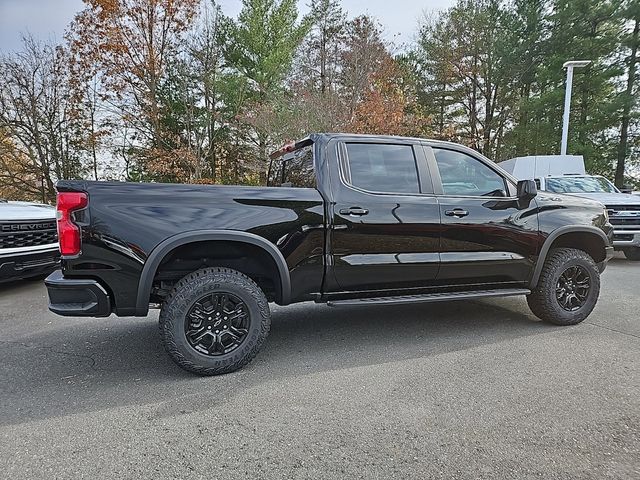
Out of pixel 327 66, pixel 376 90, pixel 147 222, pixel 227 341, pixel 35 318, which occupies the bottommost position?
pixel 35 318

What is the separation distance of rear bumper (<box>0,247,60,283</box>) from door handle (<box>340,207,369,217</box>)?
4421 millimetres

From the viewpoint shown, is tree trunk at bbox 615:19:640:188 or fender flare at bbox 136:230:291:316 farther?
tree trunk at bbox 615:19:640:188

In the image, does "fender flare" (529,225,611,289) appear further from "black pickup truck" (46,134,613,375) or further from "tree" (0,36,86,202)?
"tree" (0,36,86,202)

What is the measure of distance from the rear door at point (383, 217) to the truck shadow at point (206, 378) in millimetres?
568

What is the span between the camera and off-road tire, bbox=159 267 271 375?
273 centimetres

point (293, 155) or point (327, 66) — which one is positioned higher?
point (327, 66)

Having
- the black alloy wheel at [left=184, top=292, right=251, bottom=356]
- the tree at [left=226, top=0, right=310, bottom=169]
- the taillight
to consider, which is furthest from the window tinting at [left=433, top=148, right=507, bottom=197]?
the tree at [left=226, top=0, right=310, bottom=169]

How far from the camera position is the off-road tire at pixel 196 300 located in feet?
8.95

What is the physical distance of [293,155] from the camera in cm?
377

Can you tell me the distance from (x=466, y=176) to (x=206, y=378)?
277cm

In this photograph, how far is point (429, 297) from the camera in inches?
136

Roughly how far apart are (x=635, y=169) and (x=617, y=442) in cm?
2087

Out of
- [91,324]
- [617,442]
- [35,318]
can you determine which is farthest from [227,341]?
[35,318]

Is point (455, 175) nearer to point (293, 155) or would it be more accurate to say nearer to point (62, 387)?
point (293, 155)
